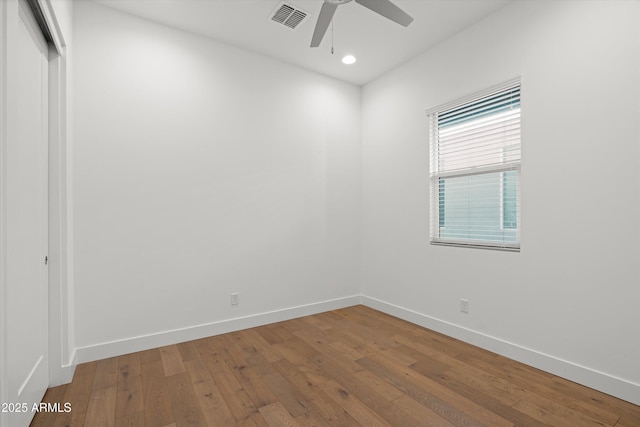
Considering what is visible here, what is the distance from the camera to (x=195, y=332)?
119 inches

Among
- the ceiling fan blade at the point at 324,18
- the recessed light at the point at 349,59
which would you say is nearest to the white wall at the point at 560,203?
the recessed light at the point at 349,59

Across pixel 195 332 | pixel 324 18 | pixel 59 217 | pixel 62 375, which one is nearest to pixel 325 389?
pixel 195 332

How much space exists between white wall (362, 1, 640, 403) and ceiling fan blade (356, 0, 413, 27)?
1181 millimetres

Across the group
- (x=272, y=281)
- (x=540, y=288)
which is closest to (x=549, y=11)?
(x=540, y=288)

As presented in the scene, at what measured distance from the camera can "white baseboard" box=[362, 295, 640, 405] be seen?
203 centimetres

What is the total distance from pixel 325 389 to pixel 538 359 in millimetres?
1677

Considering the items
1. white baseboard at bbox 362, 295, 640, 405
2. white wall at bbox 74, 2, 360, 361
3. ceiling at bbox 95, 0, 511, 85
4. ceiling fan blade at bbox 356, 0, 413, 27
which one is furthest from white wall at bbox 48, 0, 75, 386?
white baseboard at bbox 362, 295, 640, 405

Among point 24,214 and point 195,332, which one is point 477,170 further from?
point 24,214

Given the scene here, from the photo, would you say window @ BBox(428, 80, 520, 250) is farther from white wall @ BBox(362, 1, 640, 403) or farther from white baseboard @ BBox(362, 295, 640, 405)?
white baseboard @ BBox(362, 295, 640, 405)

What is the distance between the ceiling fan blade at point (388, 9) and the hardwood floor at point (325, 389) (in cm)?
249

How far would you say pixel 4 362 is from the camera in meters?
1.25

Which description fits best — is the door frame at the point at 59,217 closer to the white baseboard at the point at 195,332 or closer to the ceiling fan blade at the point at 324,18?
the white baseboard at the point at 195,332

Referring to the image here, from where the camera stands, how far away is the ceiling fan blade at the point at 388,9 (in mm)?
1982

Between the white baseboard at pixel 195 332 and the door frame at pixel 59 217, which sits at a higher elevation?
the door frame at pixel 59 217
